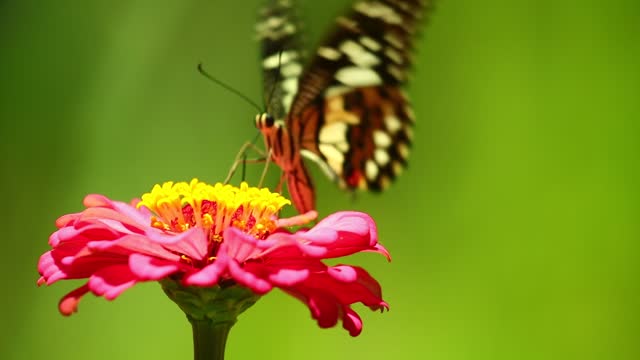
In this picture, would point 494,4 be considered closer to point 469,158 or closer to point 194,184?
point 469,158

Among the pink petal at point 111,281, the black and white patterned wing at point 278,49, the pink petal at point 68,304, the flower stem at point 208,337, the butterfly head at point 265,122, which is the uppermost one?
the black and white patterned wing at point 278,49

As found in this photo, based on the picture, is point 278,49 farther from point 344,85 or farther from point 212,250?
point 212,250

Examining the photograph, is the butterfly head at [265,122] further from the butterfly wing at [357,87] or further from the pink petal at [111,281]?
the pink petal at [111,281]

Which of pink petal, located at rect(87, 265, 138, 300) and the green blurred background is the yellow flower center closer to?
pink petal, located at rect(87, 265, 138, 300)

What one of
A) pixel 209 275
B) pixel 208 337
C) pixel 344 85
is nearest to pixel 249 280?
pixel 209 275

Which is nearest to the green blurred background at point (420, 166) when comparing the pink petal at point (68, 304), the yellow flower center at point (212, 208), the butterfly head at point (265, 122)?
the butterfly head at point (265, 122)

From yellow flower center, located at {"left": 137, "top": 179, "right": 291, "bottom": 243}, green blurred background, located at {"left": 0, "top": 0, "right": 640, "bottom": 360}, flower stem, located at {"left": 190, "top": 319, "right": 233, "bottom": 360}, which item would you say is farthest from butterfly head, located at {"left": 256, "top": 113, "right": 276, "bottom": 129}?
green blurred background, located at {"left": 0, "top": 0, "right": 640, "bottom": 360}
